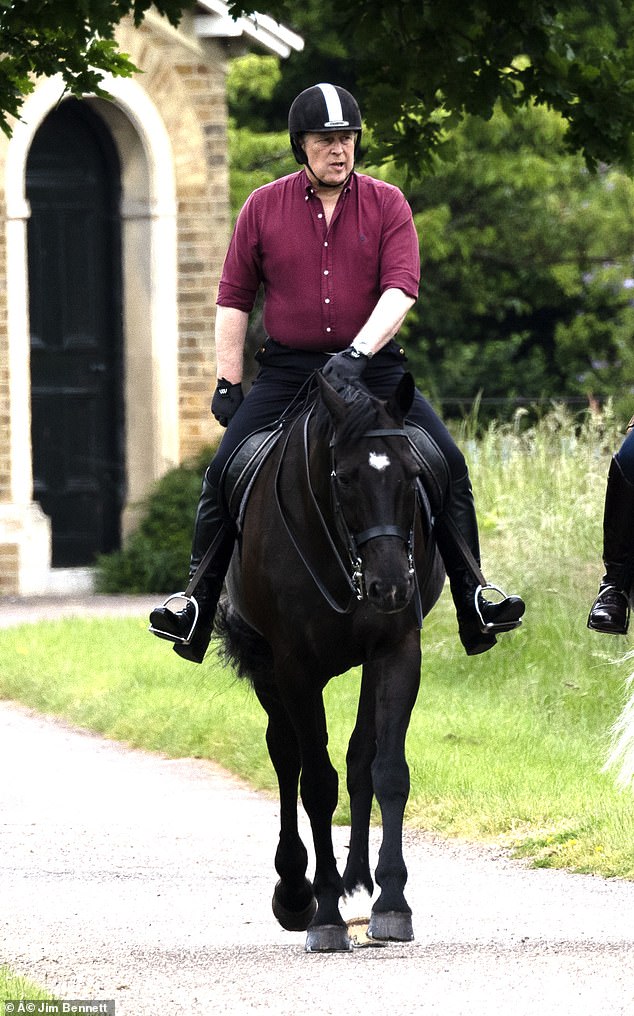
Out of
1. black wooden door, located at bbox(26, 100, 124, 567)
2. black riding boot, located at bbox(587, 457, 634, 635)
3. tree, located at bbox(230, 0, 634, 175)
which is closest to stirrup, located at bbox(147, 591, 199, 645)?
black riding boot, located at bbox(587, 457, 634, 635)

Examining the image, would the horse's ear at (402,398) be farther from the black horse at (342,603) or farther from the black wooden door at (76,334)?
the black wooden door at (76,334)

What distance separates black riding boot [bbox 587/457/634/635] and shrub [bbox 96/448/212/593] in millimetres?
9802

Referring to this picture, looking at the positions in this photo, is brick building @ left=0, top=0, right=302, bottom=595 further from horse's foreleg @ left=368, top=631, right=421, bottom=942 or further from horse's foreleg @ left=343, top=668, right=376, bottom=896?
horse's foreleg @ left=368, top=631, right=421, bottom=942

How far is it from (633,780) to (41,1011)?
312cm

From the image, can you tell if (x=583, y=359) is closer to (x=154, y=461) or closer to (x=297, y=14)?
(x=297, y=14)

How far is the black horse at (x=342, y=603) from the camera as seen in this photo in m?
5.67

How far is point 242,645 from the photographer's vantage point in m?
6.98

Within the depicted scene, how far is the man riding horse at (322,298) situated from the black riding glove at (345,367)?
0.09m

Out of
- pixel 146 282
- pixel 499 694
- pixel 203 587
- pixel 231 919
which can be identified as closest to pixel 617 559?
pixel 203 587

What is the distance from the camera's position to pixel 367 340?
6145 mm

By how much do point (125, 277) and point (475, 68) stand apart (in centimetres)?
952

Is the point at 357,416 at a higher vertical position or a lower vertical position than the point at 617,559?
higher

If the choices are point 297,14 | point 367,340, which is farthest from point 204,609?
point 297,14

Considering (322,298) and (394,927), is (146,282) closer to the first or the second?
(322,298)
